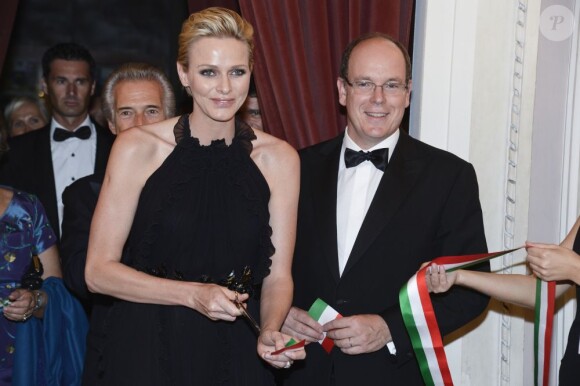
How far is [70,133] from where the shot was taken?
5.01m

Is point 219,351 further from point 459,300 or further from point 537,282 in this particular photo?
point 537,282

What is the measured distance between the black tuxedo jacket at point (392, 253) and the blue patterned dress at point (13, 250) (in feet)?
3.57

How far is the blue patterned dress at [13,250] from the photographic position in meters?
3.49

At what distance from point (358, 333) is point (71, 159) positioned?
97.8 inches

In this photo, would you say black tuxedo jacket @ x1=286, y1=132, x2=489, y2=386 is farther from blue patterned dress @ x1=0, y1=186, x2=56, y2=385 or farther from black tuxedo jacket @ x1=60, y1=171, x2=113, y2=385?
blue patterned dress @ x1=0, y1=186, x2=56, y2=385

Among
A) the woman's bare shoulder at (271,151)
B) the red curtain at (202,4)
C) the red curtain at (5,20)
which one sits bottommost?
the woman's bare shoulder at (271,151)

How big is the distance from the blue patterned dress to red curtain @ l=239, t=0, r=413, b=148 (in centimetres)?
103

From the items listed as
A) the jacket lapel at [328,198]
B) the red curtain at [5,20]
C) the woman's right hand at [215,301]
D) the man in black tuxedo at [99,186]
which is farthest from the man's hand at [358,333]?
the red curtain at [5,20]

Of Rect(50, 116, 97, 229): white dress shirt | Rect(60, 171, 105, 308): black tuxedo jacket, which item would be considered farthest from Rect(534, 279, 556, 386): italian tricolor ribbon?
Rect(50, 116, 97, 229): white dress shirt

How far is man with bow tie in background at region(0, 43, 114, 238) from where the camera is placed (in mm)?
4766

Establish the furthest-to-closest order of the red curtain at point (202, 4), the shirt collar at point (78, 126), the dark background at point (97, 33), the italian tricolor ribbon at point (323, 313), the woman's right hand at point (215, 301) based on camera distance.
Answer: the dark background at point (97, 33) → the shirt collar at point (78, 126) → the red curtain at point (202, 4) → the italian tricolor ribbon at point (323, 313) → the woman's right hand at point (215, 301)

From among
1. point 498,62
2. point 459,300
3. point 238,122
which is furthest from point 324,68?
point 459,300

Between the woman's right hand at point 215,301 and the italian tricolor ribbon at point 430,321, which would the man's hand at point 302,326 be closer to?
the italian tricolor ribbon at point 430,321

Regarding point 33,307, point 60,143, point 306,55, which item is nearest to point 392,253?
point 306,55
